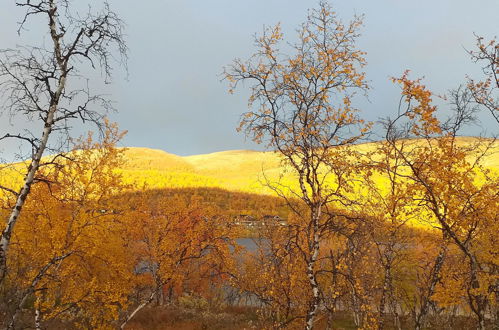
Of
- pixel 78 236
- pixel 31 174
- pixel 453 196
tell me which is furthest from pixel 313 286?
pixel 78 236

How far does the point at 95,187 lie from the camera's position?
20844mm

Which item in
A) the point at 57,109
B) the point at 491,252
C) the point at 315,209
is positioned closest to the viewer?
the point at 57,109

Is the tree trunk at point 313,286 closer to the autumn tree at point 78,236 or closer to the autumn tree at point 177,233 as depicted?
the autumn tree at point 78,236

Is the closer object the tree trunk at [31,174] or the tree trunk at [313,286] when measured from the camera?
the tree trunk at [31,174]

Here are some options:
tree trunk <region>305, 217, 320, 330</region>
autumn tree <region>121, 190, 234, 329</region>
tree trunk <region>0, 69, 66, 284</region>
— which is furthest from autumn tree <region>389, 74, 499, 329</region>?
autumn tree <region>121, 190, 234, 329</region>

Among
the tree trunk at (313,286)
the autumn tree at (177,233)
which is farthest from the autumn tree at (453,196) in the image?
the autumn tree at (177,233)

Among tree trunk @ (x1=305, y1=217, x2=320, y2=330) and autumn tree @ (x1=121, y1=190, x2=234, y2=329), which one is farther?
autumn tree @ (x1=121, y1=190, x2=234, y2=329)

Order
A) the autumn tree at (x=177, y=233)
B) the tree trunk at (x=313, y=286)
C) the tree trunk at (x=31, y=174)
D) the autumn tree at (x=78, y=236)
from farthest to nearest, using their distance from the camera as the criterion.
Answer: the autumn tree at (x=177, y=233), the autumn tree at (x=78, y=236), the tree trunk at (x=313, y=286), the tree trunk at (x=31, y=174)

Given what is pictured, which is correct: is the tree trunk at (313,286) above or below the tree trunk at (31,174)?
below

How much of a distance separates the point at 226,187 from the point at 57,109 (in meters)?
189

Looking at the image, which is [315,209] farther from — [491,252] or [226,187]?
[226,187]

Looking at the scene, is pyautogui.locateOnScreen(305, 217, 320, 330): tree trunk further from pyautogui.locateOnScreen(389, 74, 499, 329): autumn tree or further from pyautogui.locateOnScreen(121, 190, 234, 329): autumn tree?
pyautogui.locateOnScreen(121, 190, 234, 329): autumn tree

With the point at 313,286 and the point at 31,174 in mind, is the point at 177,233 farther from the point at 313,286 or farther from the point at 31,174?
the point at 31,174

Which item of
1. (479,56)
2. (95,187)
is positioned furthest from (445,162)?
(95,187)
